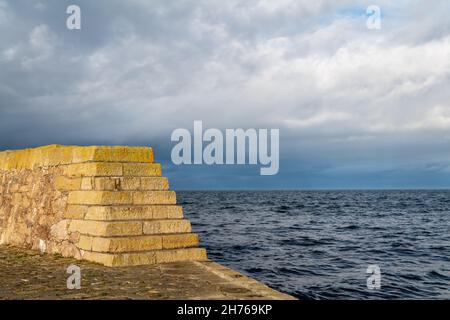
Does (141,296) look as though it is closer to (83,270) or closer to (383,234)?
(83,270)

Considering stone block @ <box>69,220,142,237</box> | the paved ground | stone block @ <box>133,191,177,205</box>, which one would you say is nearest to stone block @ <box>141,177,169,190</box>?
stone block @ <box>133,191,177,205</box>

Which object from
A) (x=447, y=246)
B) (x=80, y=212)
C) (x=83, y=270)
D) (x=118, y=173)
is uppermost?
(x=118, y=173)

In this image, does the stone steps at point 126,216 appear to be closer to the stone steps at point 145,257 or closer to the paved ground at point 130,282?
the stone steps at point 145,257

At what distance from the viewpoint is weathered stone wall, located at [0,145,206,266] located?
775cm

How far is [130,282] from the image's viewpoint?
6.27m

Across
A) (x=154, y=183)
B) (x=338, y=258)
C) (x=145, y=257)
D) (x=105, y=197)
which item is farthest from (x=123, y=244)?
(x=338, y=258)

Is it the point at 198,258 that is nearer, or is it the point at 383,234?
the point at 198,258

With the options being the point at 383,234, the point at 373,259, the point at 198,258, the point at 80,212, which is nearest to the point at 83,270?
the point at 80,212

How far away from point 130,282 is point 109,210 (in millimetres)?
1885

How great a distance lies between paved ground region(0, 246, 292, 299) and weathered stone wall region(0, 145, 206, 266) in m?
0.33

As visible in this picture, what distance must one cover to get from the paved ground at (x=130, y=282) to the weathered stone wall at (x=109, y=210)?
332 mm

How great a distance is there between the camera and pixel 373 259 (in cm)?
1759
